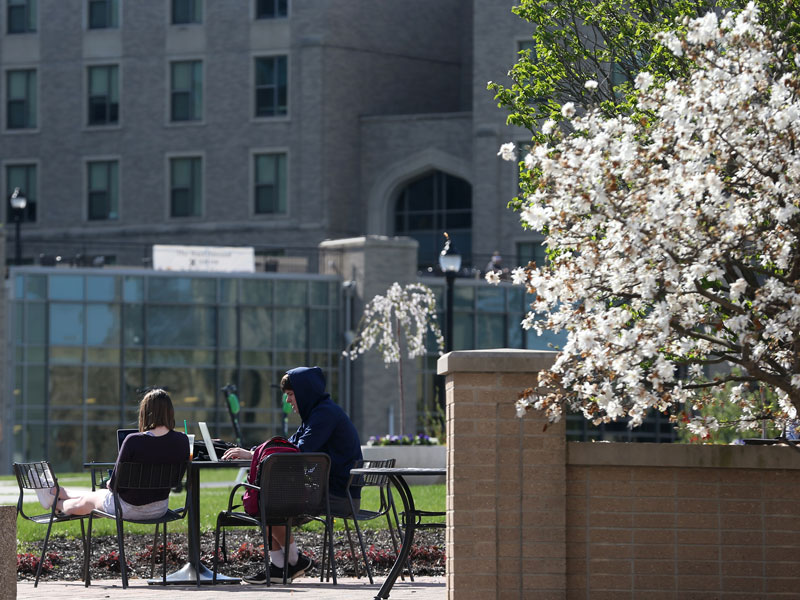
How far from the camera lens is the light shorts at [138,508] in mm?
10828

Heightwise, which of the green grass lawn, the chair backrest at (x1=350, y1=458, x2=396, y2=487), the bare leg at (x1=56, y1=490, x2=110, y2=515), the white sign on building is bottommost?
the green grass lawn

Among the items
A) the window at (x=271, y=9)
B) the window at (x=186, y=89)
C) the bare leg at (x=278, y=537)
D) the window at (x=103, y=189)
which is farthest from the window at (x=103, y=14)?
the bare leg at (x=278, y=537)

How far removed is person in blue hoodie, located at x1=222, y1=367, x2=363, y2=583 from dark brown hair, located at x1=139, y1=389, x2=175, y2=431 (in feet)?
1.81

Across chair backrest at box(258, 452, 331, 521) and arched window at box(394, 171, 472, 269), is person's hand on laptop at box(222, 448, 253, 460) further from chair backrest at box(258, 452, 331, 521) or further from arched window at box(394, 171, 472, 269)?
arched window at box(394, 171, 472, 269)

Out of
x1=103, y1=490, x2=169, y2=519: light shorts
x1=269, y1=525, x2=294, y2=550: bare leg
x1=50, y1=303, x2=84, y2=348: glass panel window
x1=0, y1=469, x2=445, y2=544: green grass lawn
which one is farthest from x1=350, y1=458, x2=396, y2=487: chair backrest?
x1=50, y1=303, x2=84, y2=348: glass panel window

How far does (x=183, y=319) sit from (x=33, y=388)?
4.39 metres

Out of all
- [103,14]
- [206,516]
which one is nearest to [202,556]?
[206,516]

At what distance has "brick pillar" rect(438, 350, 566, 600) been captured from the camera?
8477 mm

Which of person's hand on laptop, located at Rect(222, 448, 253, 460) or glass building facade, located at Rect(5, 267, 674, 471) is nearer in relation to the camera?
person's hand on laptop, located at Rect(222, 448, 253, 460)

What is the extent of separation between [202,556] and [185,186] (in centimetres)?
4083

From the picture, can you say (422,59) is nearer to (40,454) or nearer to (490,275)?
(40,454)

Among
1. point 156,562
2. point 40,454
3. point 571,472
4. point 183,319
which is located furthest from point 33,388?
point 571,472

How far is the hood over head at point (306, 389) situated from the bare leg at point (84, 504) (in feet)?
5.02

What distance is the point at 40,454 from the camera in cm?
4181
